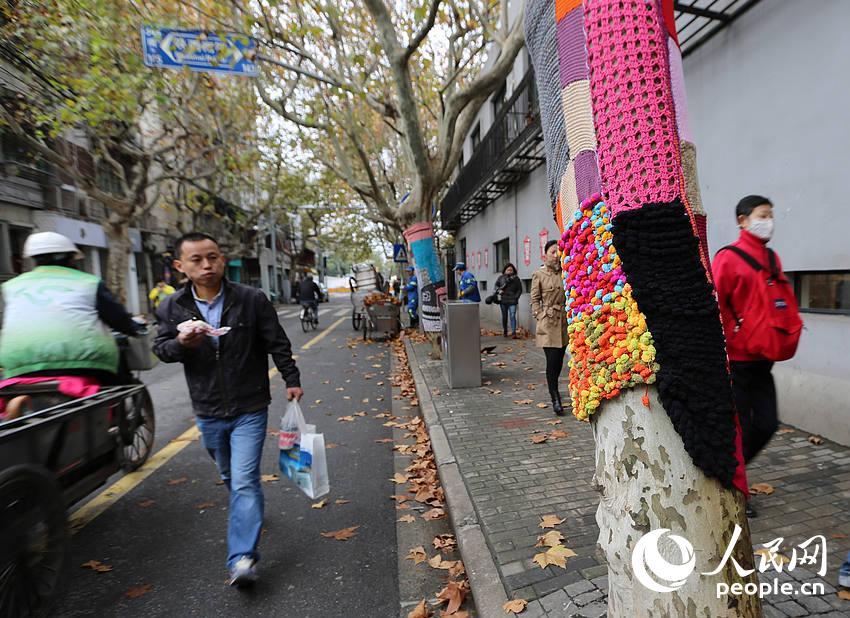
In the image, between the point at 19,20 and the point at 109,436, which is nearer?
the point at 109,436

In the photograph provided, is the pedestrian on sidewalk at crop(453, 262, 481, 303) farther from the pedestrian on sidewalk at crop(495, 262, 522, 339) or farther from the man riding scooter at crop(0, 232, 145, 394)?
the man riding scooter at crop(0, 232, 145, 394)

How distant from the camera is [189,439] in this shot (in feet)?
16.6

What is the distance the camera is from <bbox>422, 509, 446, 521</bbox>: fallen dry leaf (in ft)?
11.0

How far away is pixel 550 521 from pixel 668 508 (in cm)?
183

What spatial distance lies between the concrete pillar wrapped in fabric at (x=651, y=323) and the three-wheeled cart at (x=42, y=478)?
7.99ft

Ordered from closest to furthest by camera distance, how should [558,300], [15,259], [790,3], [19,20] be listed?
[790,3] < [558,300] < [19,20] < [15,259]

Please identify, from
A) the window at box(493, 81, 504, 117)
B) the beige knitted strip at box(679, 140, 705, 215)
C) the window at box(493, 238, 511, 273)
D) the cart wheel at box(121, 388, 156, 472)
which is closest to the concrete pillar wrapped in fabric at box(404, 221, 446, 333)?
the cart wheel at box(121, 388, 156, 472)

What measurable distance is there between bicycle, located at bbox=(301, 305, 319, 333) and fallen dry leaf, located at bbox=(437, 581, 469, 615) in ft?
42.7

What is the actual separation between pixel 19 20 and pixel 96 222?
11.8 meters

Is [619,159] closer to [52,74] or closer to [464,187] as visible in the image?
[52,74]

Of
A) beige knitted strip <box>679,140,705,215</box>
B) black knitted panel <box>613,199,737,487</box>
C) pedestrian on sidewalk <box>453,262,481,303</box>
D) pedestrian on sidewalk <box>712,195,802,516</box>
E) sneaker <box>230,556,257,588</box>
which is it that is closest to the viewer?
black knitted panel <box>613,199,737,487</box>

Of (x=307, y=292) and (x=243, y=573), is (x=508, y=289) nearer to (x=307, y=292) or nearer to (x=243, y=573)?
(x=307, y=292)

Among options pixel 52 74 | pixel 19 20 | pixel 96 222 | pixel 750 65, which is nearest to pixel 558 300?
pixel 750 65

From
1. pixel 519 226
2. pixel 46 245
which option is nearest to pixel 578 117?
pixel 46 245
